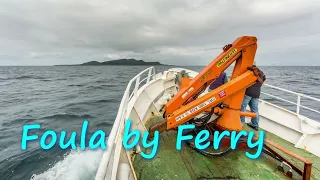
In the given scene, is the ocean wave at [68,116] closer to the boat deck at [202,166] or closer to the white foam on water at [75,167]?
the white foam on water at [75,167]

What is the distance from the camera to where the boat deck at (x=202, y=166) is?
133 inches

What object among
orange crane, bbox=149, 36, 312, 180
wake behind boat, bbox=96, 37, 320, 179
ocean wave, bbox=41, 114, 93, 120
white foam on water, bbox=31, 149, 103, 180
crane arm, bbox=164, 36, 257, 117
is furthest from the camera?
ocean wave, bbox=41, 114, 93, 120

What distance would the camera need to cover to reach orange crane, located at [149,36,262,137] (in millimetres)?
3925

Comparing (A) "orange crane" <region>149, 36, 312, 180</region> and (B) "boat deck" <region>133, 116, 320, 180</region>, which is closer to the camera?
(B) "boat deck" <region>133, 116, 320, 180</region>

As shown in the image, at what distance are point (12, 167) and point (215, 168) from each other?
536 centimetres

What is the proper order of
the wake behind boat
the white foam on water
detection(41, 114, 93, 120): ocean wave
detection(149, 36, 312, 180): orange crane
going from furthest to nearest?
detection(41, 114, 93, 120): ocean wave → the white foam on water → detection(149, 36, 312, 180): orange crane → the wake behind boat

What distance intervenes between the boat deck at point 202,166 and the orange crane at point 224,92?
0.54m

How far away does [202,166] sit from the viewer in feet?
12.0

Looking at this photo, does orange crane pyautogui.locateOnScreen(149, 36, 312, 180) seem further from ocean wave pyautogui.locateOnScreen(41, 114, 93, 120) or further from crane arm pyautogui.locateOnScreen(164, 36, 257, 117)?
ocean wave pyautogui.locateOnScreen(41, 114, 93, 120)

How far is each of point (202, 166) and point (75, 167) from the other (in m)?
3.52

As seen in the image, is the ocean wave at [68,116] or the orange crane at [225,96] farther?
the ocean wave at [68,116]

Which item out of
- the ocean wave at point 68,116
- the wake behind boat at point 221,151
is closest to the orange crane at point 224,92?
the wake behind boat at point 221,151

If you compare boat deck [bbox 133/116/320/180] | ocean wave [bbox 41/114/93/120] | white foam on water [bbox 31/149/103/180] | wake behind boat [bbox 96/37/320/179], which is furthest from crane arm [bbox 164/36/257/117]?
ocean wave [bbox 41/114/93/120]

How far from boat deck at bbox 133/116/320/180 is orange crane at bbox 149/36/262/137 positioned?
21.3 inches
